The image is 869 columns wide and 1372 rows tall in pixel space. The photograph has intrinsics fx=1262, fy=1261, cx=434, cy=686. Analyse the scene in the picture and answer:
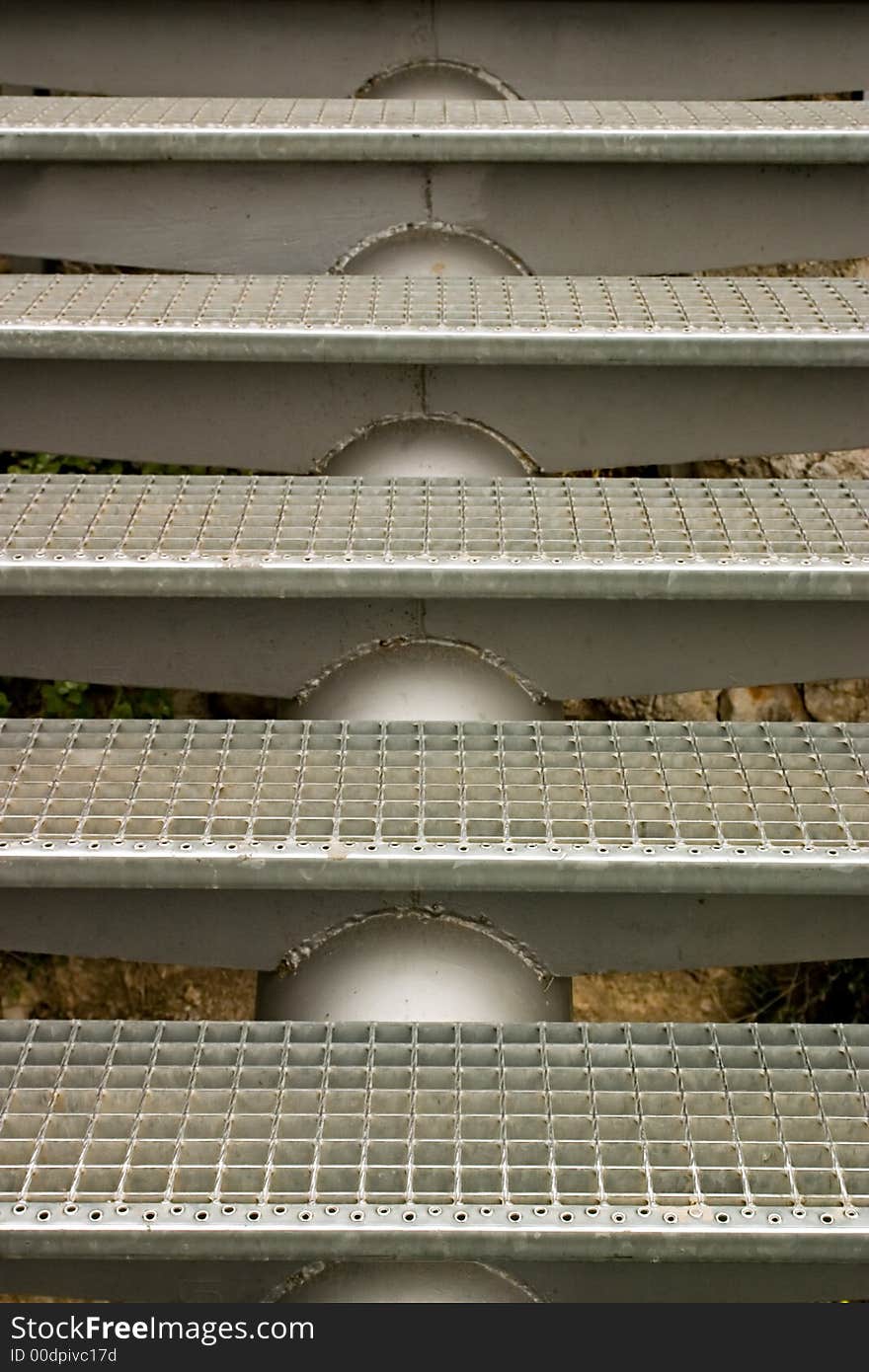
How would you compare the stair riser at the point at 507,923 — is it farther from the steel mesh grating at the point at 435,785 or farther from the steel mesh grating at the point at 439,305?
the steel mesh grating at the point at 439,305

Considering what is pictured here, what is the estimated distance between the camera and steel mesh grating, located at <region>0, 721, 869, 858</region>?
4.32 ft

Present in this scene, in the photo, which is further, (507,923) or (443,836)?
(507,923)

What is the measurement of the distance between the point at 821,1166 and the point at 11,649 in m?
1.12

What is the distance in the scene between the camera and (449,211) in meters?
1.99

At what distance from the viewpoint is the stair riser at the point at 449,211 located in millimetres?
1935

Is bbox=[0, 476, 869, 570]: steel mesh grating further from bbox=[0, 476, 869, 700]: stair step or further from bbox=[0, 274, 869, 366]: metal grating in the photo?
bbox=[0, 274, 869, 366]: metal grating

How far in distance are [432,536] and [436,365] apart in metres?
0.35

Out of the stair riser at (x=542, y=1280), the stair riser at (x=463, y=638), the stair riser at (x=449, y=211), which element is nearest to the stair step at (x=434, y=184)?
the stair riser at (x=449, y=211)

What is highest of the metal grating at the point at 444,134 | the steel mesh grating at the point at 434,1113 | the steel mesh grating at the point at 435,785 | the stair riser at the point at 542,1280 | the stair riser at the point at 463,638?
the metal grating at the point at 444,134

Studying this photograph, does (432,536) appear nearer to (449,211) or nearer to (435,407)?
(435,407)

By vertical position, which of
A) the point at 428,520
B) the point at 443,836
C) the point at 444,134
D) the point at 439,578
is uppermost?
the point at 444,134

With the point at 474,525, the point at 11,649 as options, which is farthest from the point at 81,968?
the point at 474,525

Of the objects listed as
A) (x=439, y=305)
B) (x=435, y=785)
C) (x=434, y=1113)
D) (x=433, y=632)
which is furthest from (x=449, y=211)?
(x=434, y=1113)

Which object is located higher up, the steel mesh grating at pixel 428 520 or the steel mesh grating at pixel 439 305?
the steel mesh grating at pixel 439 305
